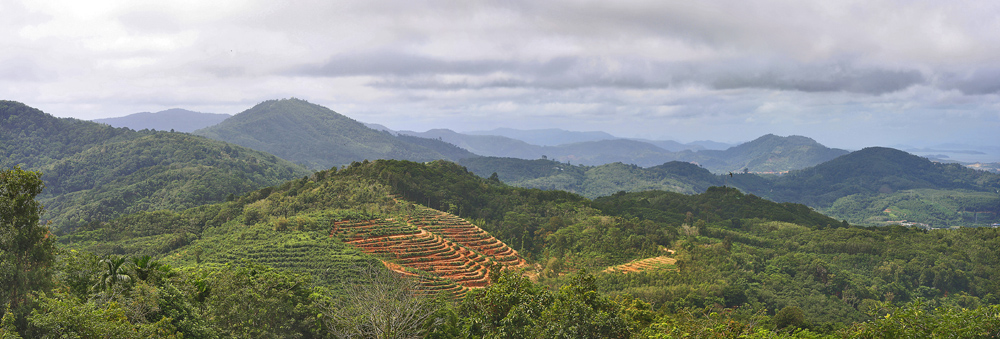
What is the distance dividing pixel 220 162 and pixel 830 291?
5800 inches

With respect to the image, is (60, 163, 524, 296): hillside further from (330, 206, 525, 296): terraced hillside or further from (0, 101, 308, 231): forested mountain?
(0, 101, 308, 231): forested mountain

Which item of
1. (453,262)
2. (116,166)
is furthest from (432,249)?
(116,166)

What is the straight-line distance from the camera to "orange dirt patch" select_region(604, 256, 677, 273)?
2076 inches

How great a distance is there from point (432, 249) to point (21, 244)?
111 feet

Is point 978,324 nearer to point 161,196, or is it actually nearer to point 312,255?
point 312,255

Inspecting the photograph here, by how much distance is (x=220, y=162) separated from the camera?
472ft

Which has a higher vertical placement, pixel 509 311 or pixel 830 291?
pixel 509 311

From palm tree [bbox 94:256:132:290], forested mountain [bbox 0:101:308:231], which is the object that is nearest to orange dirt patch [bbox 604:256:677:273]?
palm tree [bbox 94:256:132:290]

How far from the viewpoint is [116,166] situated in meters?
136

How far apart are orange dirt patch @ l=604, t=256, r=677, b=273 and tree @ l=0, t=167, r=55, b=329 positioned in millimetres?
44135

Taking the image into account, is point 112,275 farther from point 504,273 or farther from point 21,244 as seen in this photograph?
point 504,273

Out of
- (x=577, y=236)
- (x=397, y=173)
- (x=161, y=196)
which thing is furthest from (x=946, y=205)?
(x=161, y=196)

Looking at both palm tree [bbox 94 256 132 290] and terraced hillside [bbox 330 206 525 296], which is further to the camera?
terraced hillside [bbox 330 206 525 296]

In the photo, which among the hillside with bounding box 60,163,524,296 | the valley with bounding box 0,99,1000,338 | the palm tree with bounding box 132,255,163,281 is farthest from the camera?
the hillside with bounding box 60,163,524,296
